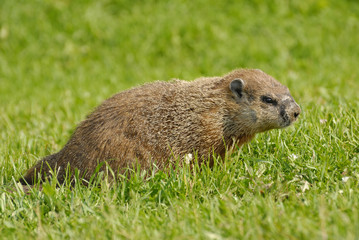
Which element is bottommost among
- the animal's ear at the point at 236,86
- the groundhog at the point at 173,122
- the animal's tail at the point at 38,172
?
the animal's tail at the point at 38,172

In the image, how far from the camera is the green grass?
3.32m

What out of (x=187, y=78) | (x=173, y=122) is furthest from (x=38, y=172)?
(x=187, y=78)

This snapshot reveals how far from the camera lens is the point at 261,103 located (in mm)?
4945

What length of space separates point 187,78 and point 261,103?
3.74 metres

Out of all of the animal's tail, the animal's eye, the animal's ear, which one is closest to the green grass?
the animal's tail

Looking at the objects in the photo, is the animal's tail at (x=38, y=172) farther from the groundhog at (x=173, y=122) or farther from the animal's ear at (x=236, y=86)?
the animal's ear at (x=236, y=86)

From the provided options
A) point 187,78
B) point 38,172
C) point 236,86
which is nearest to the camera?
point 38,172

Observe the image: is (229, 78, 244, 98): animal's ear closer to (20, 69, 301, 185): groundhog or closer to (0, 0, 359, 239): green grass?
(20, 69, 301, 185): groundhog

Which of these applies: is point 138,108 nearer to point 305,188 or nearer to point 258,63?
point 305,188

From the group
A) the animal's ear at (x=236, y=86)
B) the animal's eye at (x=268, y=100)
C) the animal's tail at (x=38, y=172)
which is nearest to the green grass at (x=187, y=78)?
the animal's tail at (x=38, y=172)

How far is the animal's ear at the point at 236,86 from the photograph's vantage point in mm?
4922

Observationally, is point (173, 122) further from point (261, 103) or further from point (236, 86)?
point (261, 103)

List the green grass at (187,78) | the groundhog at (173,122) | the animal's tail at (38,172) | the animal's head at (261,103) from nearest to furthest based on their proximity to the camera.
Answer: the green grass at (187,78) → the groundhog at (173,122) → the animal's tail at (38,172) → the animal's head at (261,103)

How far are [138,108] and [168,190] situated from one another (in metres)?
1.12
